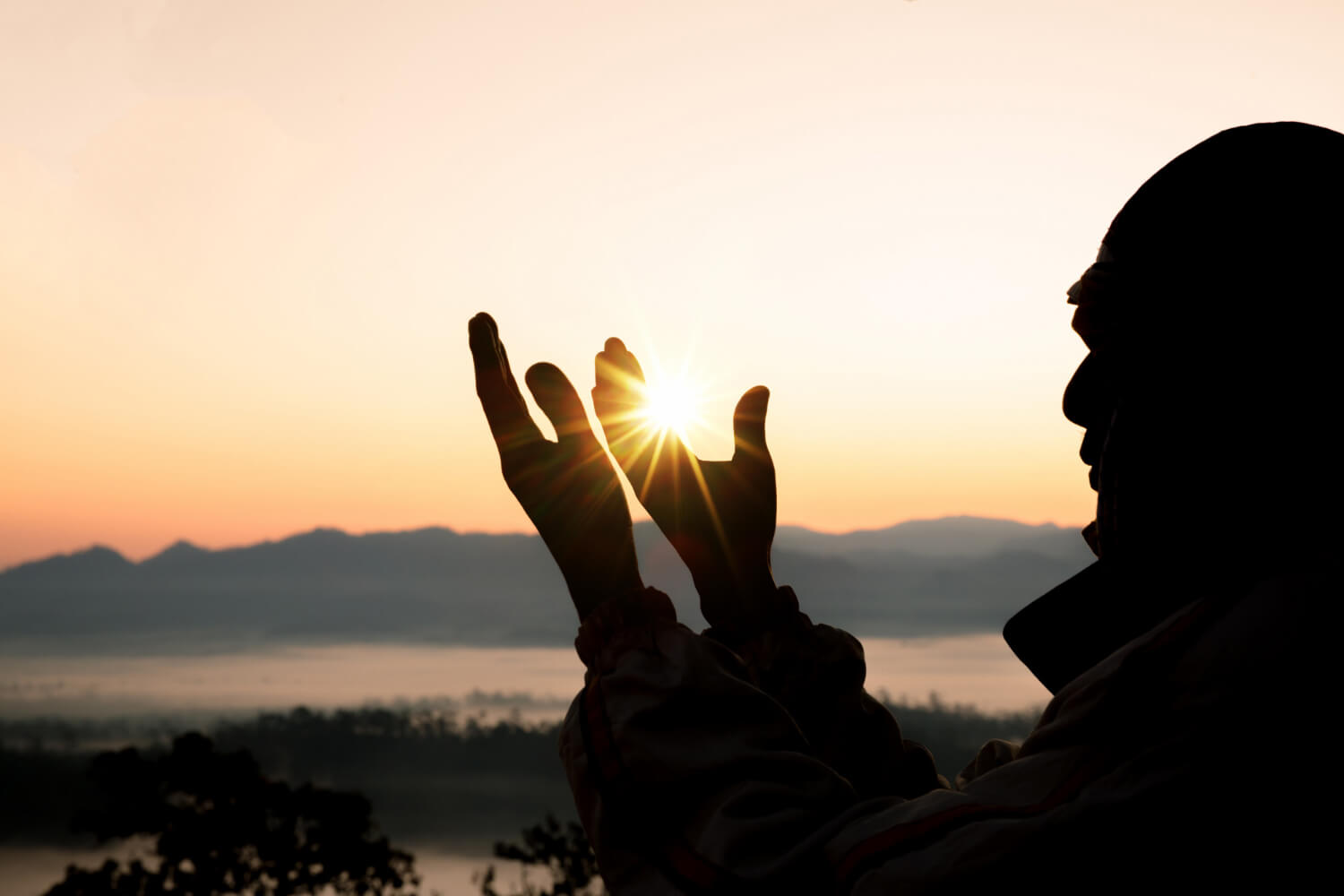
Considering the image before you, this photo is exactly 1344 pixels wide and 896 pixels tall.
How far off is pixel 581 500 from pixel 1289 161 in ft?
3.49

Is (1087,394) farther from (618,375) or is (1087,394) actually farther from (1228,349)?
(618,375)

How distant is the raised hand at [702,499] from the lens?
188 cm

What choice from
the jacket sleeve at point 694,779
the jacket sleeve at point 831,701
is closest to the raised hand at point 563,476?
the jacket sleeve at point 694,779

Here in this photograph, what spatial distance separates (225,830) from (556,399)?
704 inches

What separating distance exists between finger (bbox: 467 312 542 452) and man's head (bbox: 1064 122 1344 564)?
2.91ft

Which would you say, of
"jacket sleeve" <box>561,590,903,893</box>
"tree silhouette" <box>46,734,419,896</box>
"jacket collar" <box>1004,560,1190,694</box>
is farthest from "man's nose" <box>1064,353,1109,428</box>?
"tree silhouette" <box>46,734,419,896</box>

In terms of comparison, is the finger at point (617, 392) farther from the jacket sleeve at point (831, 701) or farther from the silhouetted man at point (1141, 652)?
the jacket sleeve at point (831, 701)

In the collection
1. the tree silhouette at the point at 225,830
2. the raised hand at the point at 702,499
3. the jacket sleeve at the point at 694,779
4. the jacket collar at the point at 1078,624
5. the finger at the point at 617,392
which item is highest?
the finger at the point at 617,392

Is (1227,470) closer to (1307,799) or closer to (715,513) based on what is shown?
(1307,799)

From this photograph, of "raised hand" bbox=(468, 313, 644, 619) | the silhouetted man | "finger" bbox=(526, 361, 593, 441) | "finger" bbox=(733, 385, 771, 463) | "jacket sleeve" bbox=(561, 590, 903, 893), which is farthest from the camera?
"finger" bbox=(733, 385, 771, 463)

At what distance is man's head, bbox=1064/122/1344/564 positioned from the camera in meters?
1.19

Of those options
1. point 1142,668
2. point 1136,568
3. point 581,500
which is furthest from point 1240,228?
point 581,500

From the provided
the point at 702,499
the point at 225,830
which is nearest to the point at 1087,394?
the point at 702,499

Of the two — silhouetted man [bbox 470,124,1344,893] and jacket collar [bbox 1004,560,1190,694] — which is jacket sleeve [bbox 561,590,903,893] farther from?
jacket collar [bbox 1004,560,1190,694]
